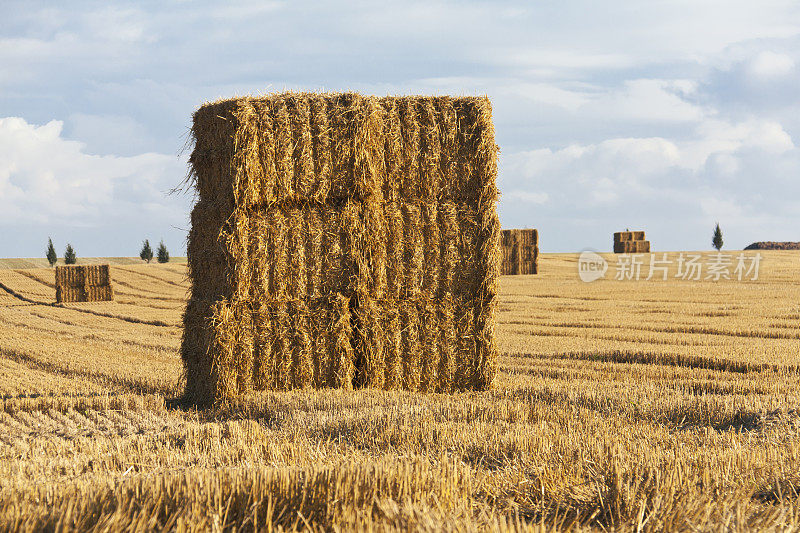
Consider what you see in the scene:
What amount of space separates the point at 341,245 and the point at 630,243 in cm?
4992

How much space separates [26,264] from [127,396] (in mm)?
68293

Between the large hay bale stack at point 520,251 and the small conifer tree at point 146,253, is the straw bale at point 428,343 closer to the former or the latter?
the large hay bale stack at point 520,251

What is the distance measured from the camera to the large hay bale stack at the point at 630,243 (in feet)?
184

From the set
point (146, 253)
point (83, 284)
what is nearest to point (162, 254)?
point (146, 253)

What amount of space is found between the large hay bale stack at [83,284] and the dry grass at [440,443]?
1442cm

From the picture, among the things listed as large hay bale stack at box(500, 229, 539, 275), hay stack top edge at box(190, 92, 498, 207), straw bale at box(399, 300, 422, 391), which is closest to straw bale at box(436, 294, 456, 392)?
straw bale at box(399, 300, 422, 391)

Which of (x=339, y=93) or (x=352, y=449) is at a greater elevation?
(x=339, y=93)

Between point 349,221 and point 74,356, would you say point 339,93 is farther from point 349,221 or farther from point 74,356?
point 74,356

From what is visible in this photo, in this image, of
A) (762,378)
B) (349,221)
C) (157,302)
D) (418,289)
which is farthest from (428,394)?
(157,302)

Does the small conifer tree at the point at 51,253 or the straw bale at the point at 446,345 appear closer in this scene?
the straw bale at the point at 446,345

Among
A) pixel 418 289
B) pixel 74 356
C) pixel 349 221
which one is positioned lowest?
pixel 74 356

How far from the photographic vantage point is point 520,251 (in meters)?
39.4

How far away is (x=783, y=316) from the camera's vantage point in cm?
2020

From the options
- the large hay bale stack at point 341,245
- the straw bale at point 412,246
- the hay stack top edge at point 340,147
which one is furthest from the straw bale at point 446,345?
the hay stack top edge at point 340,147
